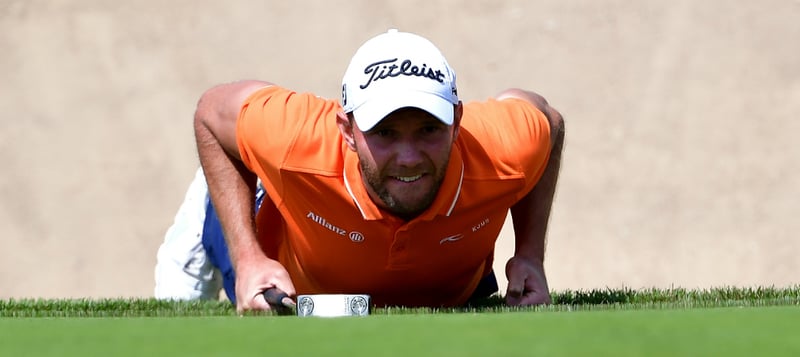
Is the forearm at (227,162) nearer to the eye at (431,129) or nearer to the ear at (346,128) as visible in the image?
the ear at (346,128)

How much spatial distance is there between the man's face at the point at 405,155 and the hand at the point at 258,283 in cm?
33

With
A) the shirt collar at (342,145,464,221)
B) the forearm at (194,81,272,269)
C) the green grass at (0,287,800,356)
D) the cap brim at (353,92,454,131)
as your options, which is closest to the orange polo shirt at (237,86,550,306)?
the shirt collar at (342,145,464,221)

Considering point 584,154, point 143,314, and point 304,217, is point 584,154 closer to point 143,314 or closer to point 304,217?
Result: point 304,217

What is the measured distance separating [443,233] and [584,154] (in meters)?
4.83

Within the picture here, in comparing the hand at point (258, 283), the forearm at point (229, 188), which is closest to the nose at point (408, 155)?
the hand at point (258, 283)

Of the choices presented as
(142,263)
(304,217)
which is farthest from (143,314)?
(142,263)

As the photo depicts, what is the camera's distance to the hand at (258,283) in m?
3.23

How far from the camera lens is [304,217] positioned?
3508 mm

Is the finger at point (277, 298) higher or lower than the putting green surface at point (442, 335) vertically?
higher

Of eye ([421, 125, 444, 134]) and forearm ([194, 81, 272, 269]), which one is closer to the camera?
eye ([421, 125, 444, 134])

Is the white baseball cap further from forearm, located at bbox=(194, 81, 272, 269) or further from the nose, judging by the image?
forearm, located at bbox=(194, 81, 272, 269)

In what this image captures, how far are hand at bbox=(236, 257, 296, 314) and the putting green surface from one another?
64 centimetres

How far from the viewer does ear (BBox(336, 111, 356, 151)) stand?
3348 mm

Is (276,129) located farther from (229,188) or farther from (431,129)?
(431,129)
